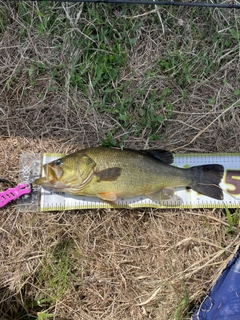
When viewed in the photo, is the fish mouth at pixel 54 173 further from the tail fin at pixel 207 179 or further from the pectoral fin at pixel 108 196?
the tail fin at pixel 207 179

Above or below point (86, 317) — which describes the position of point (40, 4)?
above

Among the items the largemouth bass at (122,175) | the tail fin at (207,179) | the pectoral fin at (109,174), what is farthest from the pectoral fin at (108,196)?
the tail fin at (207,179)

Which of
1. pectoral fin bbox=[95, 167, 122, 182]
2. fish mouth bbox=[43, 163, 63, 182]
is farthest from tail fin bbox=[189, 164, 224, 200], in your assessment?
fish mouth bbox=[43, 163, 63, 182]

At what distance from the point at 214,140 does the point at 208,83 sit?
63 centimetres

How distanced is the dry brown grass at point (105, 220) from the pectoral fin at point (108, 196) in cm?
34

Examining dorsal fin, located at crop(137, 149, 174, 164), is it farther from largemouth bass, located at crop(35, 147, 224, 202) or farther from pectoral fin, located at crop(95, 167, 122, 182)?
pectoral fin, located at crop(95, 167, 122, 182)

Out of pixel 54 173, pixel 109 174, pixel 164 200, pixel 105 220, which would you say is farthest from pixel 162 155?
pixel 54 173

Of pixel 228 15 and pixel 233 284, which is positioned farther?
pixel 228 15

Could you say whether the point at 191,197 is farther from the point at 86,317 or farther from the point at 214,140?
the point at 86,317

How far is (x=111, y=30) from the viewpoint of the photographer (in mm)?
3623

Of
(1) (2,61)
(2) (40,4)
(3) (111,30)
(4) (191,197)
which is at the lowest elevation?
(4) (191,197)

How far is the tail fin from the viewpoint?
335cm

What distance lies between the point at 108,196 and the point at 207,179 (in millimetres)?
1012

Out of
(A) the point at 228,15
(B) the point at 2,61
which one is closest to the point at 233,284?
(A) the point at 228,15
